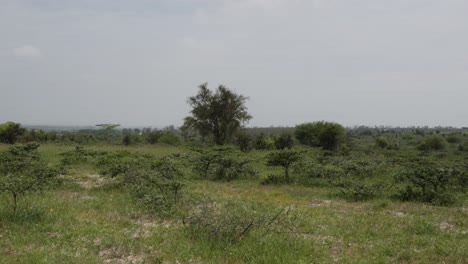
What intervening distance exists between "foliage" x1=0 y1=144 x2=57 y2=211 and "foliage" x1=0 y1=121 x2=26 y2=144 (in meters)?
22.0

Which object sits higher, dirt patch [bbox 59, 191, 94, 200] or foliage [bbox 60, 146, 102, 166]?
foliage [bbox 60, 146, 102, 166]

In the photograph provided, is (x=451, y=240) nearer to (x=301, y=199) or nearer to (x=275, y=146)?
(x=301, y=199)

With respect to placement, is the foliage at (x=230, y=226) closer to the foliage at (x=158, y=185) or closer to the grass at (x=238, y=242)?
the grass at (x=238, y=242)

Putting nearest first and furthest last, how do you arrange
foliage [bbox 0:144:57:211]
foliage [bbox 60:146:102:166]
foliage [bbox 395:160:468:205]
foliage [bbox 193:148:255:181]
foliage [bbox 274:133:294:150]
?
1. foliage [bbox 0:144:57:211]
2. foliage [bbox 395:160:468:205]
3. foliage [bbox 193:148:255:181]
4. foliage [bbox 60:146:102:166]
5. foliage [bbox 274:133:294:150]

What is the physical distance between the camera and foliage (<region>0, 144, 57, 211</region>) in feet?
37.6

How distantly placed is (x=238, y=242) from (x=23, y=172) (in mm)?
12589

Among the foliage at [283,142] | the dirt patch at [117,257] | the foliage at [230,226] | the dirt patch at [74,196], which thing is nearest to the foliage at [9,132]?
the foliage at [283,142]

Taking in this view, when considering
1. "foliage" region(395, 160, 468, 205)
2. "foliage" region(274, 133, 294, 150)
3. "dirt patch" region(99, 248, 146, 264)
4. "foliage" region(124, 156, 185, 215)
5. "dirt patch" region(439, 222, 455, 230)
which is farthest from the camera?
"foliage" region(274, 133, 294, 150)

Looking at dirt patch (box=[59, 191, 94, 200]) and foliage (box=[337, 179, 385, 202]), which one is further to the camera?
foliage (box=[337, 179, 385, 202])

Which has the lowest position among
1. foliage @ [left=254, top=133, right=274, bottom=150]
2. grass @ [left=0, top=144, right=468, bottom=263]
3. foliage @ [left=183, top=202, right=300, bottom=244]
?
grass @ [left=0, top=144, right=468, bottom=263]

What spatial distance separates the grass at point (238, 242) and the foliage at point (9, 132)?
3349cm

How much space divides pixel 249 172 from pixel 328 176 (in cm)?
435

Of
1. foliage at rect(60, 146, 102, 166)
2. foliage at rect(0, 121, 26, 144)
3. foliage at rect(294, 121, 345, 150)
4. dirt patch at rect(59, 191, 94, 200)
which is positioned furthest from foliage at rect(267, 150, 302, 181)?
foliage at rect(0, 121, 26, 144)

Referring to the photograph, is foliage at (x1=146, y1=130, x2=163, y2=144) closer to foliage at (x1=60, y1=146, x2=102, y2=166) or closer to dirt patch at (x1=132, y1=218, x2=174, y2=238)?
foliage at (x1=60, y1=146, x2=102, y2=166)
